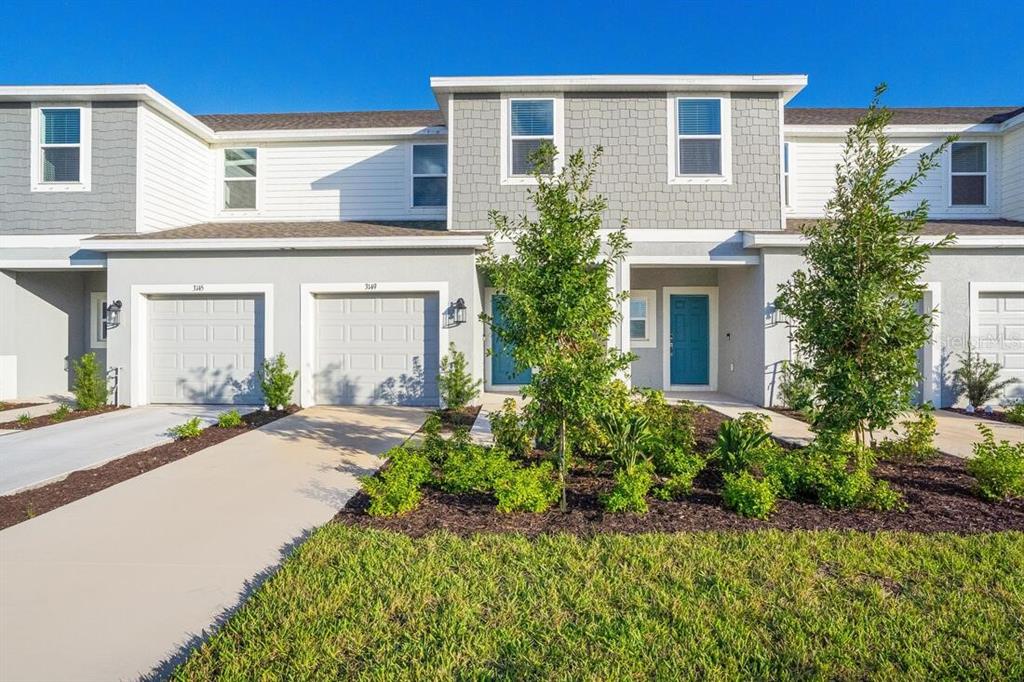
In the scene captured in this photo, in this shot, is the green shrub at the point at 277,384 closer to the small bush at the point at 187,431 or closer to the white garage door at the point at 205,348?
the white garage door at the point at 205,348

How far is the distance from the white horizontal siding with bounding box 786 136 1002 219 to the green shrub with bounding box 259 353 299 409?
11.3m

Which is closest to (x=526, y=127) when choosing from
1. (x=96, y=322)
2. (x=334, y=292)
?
(x=334, y=292)

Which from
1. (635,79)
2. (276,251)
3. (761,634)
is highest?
(635,79)

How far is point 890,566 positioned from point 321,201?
483 inches

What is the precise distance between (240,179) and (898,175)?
1520 cm

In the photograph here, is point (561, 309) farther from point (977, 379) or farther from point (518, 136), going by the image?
point (977, 379)

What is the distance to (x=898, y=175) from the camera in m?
12.1

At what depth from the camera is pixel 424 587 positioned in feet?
10.7

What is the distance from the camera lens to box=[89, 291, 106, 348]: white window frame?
12039 mm

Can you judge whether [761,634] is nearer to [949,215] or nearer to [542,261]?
[542,261]

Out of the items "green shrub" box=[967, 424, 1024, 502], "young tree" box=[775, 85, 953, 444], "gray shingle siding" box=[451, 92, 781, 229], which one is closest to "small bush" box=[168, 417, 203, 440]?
"gray shingle siding" box=[451, 92, 781, 229]

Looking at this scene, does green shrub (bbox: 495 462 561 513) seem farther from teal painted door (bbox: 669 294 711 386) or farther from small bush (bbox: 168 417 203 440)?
teal painted door (bbox: 669 294 711 386)

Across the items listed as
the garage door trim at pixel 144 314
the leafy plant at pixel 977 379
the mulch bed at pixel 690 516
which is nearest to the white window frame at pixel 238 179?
the garage door trim at pixel 144 314

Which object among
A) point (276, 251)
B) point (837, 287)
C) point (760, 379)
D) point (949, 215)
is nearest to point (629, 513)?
point (837, 287)
